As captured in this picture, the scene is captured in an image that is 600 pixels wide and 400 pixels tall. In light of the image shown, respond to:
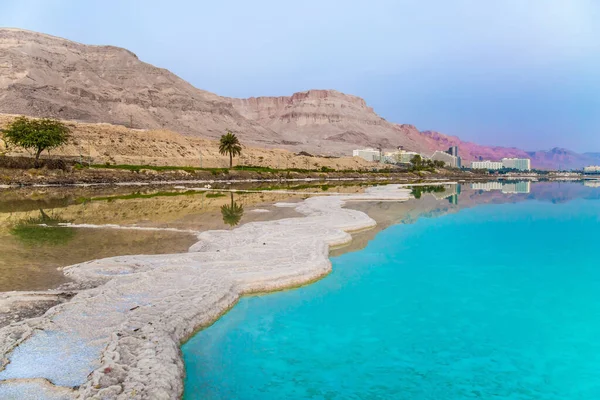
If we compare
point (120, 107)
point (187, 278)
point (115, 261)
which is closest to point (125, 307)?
point (187, 278)

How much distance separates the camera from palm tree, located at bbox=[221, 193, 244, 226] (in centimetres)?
2975

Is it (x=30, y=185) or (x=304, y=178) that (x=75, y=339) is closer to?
(x=30, y=185)

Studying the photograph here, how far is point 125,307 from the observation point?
11148mm

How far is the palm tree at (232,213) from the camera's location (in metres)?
29.8

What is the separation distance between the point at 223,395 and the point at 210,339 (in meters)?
2.66

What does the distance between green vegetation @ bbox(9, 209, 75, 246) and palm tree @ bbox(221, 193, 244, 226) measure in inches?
384

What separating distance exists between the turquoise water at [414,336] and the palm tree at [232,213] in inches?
475

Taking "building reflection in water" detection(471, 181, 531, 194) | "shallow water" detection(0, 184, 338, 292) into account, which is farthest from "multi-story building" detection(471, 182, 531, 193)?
"shallow water" detection(0, 184, 338, 292)

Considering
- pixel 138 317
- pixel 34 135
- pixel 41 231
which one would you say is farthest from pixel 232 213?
pixel 34 135

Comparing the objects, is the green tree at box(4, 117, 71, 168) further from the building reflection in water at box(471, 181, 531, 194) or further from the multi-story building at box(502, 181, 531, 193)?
the multi-story building at box(502, 181, 531, 193)

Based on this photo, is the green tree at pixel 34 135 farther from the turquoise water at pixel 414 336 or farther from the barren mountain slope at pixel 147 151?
the turquoise water at pixel 414 336

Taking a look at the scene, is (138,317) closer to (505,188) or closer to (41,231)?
(41,231)

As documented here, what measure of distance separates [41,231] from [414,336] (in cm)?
2194

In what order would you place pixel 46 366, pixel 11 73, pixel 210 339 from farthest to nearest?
1. pixel 11 73
2. pixel 210 339
3. pixel 46 366
